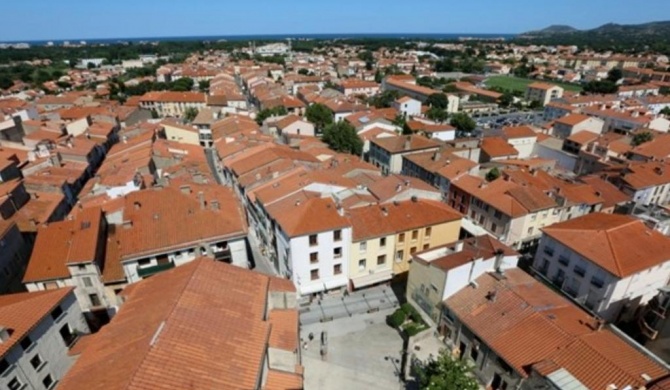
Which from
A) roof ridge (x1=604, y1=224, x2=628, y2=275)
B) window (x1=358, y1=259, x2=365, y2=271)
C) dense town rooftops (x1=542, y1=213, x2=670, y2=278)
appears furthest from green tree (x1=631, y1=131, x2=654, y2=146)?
window (x1=358, y1=259, x2=365, y2=271)

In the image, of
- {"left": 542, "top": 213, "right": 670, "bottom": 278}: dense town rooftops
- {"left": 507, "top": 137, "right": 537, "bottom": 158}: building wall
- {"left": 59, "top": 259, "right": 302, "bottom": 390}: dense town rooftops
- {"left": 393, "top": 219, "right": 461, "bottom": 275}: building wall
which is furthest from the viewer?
{"left": 507, "top": 137, "right": 537, "bottom": 158}: building wall

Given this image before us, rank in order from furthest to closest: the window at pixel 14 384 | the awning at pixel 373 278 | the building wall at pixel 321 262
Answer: the awning at pixel 373 278, the building wall at pixel 321 262, the window at pixel 14 384

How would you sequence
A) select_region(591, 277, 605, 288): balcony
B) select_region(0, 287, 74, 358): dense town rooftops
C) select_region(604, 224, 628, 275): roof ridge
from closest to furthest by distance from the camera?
select_region(0, 287, 74, 358): dense town rooftops → select_region(604, 224, 628, 275): roof ridge → select_region(591, 277, 605, 288): balcony

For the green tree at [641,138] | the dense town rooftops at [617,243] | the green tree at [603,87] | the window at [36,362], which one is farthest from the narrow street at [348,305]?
the green tree at [603,87]

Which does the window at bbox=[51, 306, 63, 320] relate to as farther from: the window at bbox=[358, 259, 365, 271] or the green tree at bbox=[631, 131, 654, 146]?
the green tree at bbox=[631, 131, 654, 146]

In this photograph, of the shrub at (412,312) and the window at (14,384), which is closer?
the window at (14,384)

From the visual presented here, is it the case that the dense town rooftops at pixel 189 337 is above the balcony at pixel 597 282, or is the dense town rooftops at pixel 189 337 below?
above

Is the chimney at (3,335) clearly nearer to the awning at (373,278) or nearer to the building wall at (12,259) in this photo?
the building wall at (12,259)
